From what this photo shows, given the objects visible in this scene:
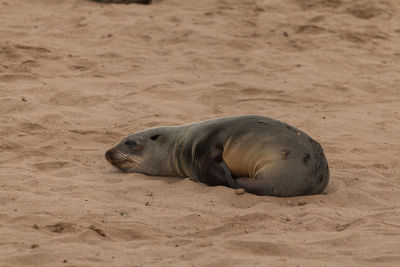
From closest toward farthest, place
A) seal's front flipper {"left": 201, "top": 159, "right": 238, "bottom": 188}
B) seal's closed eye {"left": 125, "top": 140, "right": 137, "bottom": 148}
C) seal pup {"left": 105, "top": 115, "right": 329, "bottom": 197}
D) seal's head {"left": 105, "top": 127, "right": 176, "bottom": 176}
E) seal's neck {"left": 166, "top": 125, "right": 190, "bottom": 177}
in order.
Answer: seal pup {"left": 105, "top": 115, "right": 329, "bottom": 197}
seal's front flipper {"left": 201, "top": 159, "right": 238, "bottom": 188}
seal's neck {"left": 166, "top": 125, "right": 190, "bottom": 177}
seal's head {"left": 105, "top": 127, "right": 176, "bottom": 176}
seal's closed eye {"left": 125, "top": 140, "right": 137, "bottom": 148}

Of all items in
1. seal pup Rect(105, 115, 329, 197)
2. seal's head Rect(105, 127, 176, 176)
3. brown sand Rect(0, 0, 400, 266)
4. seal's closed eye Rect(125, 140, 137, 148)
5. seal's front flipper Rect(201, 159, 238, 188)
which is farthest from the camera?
seal's closed eye Rect(125, 140, 137, 148)

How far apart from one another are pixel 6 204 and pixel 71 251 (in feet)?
3.50

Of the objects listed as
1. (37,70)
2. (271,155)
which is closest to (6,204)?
(271,155)

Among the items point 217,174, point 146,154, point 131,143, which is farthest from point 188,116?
point 217,174

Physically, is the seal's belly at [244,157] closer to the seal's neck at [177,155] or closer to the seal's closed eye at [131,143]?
the seal's neck at [177,155]

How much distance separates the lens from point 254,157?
538cm

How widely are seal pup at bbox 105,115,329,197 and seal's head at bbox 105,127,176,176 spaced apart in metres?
0.15

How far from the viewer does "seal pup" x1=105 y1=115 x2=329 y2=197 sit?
17.3ft

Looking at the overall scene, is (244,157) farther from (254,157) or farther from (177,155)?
(177,155)

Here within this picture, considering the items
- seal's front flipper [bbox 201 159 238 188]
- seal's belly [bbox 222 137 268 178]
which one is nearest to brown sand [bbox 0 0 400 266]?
seal's front flipper [bbox 201 159 238 188]

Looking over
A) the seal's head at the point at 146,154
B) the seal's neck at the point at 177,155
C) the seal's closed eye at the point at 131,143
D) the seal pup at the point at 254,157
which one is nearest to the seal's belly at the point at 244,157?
the seal pup at the point at 254,157

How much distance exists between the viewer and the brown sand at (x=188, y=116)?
421cm

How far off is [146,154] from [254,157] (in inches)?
44.2

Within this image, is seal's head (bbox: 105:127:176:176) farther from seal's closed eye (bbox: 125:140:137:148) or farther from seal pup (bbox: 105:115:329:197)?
seal pup (bbox: 105:115:329:197)
